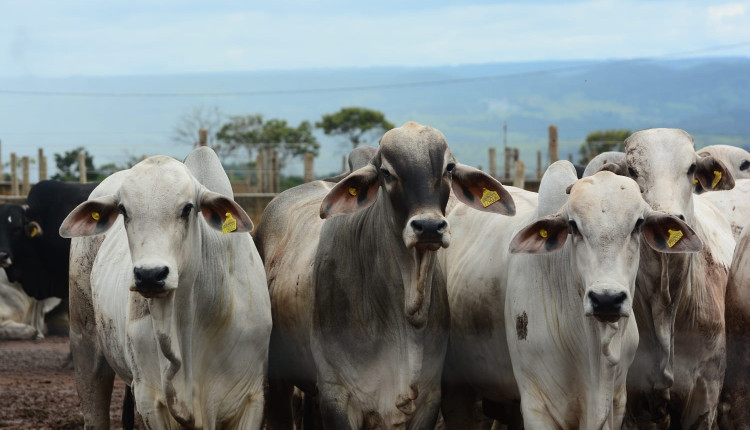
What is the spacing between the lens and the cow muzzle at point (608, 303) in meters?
4.61

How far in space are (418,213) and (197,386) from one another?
1392 mm

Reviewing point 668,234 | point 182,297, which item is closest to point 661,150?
point 668,234

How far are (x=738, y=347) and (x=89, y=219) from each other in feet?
11.2

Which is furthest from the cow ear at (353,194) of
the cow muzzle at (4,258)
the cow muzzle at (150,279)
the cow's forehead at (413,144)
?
the cow muzzle at (4,258)

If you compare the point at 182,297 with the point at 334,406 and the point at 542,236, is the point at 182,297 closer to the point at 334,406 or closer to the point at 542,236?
the point at 334,406

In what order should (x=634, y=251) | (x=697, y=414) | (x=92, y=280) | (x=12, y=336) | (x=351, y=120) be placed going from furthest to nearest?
(x=351, y=120)
(x=12, y=336)
(x=92, y=280)
(x=697, y=414)
(x=634, y=251)

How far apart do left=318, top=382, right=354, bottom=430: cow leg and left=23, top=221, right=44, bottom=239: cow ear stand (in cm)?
673

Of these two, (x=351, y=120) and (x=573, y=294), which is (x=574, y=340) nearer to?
(x=573, y=294)

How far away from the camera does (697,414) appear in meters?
5.80

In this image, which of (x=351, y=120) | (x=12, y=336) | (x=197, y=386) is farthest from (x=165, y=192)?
(x=351, y=120)

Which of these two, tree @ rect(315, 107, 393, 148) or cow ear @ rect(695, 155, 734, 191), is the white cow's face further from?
tree @ rect(315, 107, 393, 148)

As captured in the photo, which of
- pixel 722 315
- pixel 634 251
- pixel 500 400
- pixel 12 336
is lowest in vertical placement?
pixel 12 336

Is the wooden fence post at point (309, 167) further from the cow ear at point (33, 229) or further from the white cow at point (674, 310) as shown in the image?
the white cow at point (674, 310)

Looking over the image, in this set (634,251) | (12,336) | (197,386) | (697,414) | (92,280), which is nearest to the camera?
(634,251)
